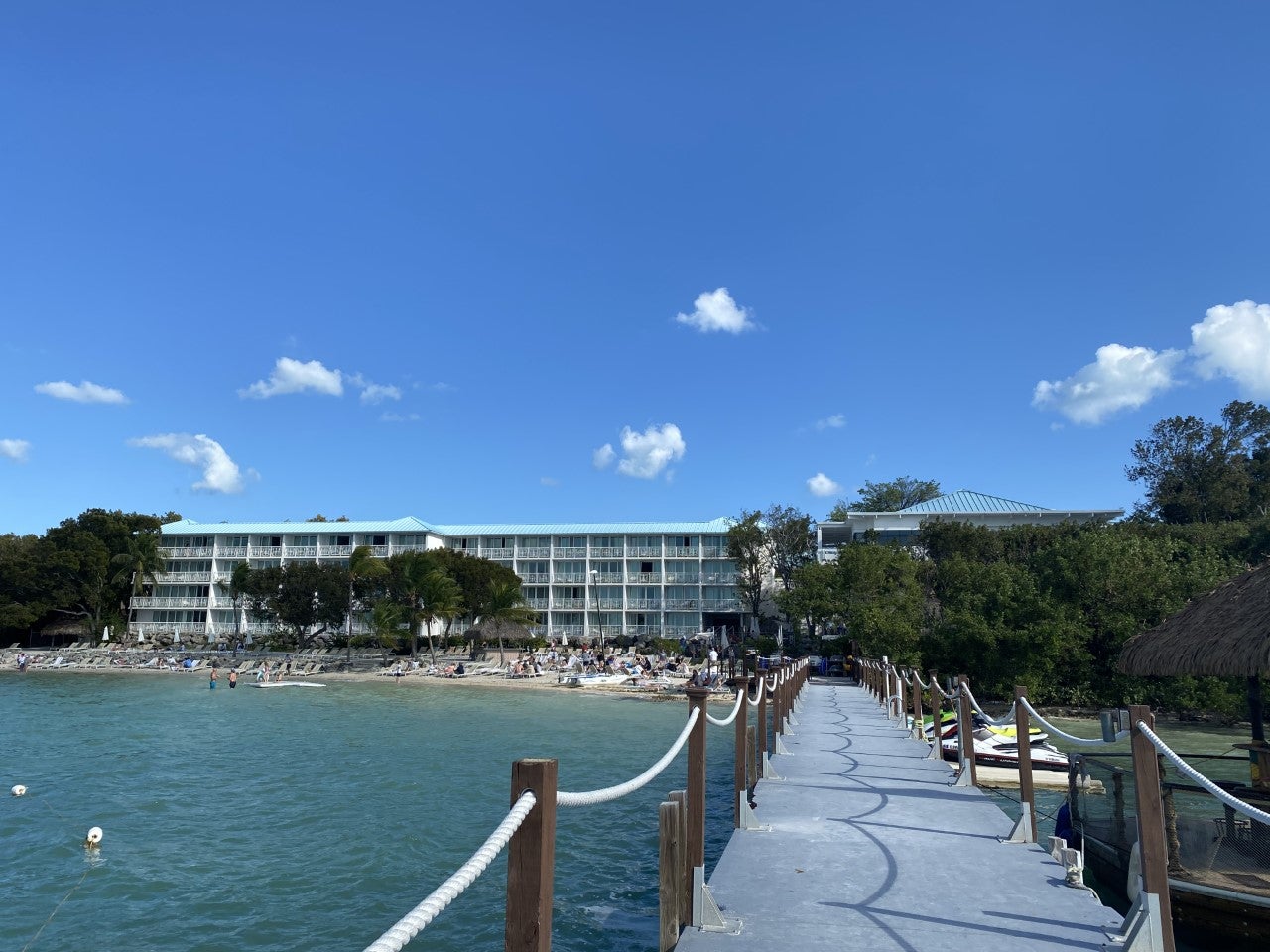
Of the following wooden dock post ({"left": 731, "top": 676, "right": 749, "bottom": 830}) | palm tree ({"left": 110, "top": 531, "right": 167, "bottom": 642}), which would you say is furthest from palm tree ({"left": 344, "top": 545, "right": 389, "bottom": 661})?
wooden dock post ({"left": 731, "top": 676, "right": 749, "bottom": 830})

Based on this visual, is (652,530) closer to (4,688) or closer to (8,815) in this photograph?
(4,688)

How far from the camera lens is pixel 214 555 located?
235 feet

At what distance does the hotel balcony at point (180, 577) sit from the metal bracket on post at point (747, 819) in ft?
239

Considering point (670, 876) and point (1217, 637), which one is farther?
point (1217, 637)

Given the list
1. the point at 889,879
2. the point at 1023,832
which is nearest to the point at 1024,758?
the point at 1023,832

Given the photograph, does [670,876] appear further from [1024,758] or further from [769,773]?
[769,773]

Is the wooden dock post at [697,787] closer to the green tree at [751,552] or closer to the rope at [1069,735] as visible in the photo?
the rope at [1069,735]

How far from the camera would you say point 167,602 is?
70.6 metres

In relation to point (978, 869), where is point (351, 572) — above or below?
above

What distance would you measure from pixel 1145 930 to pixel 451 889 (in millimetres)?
4843

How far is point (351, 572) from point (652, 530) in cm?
2379

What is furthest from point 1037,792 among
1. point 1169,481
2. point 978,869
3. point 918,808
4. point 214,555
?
point 214,555

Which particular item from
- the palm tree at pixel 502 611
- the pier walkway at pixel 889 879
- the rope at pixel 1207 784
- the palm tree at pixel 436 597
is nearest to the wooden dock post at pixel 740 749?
the pier walkway at pixel 889 879

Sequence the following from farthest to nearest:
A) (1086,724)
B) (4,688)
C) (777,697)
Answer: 1. (4,688)
2. (1086,724)
3. (777,697)
